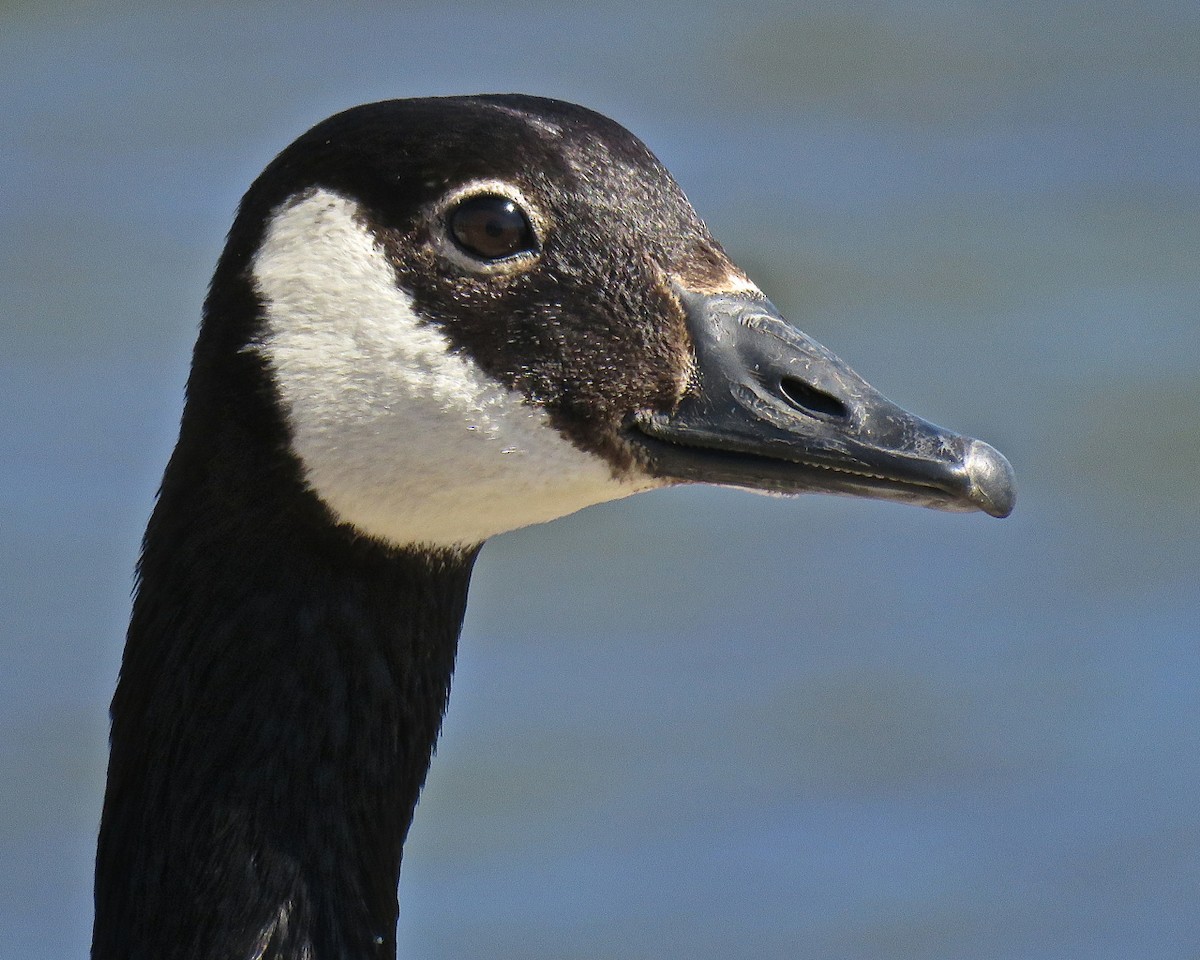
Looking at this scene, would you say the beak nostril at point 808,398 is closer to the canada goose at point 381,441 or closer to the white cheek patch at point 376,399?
the canada goose at point 381,441

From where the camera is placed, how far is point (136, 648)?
392 cm

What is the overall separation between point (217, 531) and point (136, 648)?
11.8 inches

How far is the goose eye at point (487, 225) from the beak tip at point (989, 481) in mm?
901

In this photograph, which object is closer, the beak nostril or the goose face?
the goose face

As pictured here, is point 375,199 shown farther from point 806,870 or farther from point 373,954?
point 806,870

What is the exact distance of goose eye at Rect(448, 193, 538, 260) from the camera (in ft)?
12.4

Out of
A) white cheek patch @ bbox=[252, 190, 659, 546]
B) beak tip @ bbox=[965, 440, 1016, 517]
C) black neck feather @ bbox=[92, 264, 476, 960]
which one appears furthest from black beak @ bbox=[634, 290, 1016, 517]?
black neck feather @ bbox=[92, 264, 476, 960]

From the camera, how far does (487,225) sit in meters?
3.79

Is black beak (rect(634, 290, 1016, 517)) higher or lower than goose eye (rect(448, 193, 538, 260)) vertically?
lower

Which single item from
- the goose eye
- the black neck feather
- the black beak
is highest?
the goose eye

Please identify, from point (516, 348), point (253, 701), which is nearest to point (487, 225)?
point (516, 348)

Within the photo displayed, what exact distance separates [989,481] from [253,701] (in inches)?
54.4

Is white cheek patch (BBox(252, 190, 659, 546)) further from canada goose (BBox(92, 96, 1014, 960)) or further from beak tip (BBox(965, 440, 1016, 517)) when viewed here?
beak tip (BBox(965, 440, 1016, 517))

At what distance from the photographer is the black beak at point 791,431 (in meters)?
3.78
